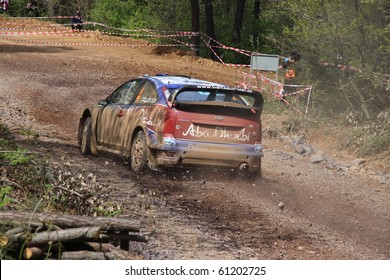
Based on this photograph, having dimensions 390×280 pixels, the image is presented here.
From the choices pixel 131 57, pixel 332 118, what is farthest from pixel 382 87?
pixel 131 57

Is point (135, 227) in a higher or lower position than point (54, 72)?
higher

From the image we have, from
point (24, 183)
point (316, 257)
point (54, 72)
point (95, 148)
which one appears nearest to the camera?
point (316, 257)

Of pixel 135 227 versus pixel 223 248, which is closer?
pixel 135 227

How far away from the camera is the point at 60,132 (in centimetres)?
1831

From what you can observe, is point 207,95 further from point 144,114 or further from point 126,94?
point 126,94

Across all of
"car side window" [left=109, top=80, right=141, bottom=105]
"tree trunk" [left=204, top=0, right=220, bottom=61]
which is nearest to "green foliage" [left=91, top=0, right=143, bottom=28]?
"tree trunk" [left=204, top=0, right=220, bottom=61]

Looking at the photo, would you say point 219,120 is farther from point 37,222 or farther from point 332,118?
point 332,118

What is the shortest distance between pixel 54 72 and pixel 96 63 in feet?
11.1

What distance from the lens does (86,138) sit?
48.4 feet

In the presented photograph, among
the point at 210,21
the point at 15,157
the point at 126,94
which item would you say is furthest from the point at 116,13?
the point at 15,157

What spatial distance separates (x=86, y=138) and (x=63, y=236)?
8386 mm

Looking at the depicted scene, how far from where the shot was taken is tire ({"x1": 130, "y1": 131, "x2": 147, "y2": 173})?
1228 cm

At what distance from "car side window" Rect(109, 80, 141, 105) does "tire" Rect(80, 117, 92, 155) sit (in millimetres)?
842

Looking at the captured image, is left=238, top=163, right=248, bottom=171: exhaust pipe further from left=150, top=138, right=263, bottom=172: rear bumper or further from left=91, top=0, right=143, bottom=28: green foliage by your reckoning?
left=91, top=0, right=143, bottom=28: green foliage
